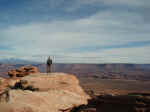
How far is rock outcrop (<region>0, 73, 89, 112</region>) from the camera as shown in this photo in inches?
694

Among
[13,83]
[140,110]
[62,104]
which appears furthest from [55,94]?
[13,83]

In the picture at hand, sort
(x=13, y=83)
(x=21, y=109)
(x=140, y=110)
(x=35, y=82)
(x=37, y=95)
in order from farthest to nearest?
(x=13, y=83) → (x=35, y=82) → (x=37, y=95) → (x=140, y=110) → (x=21, y=109)

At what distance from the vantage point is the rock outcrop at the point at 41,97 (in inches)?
694

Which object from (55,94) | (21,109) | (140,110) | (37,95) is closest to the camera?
(21,109)

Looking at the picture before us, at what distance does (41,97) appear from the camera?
2016 centimetres

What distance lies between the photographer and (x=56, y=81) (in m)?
28.2

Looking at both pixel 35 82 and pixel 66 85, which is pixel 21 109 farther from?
pixel 66 85

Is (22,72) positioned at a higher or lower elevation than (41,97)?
higher

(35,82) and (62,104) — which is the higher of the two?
(35,82)

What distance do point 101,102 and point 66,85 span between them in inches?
311

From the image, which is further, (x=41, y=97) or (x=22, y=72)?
(x=22, y=72)

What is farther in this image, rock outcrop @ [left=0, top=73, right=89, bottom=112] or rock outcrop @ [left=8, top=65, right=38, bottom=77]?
rock outcrop @ [left=8, top=65, right=38, bottom=77]

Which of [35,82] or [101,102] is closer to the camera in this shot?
[101,102]

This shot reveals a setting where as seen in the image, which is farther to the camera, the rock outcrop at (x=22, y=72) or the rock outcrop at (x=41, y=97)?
the rock outcrop at (x=22, y=72)
